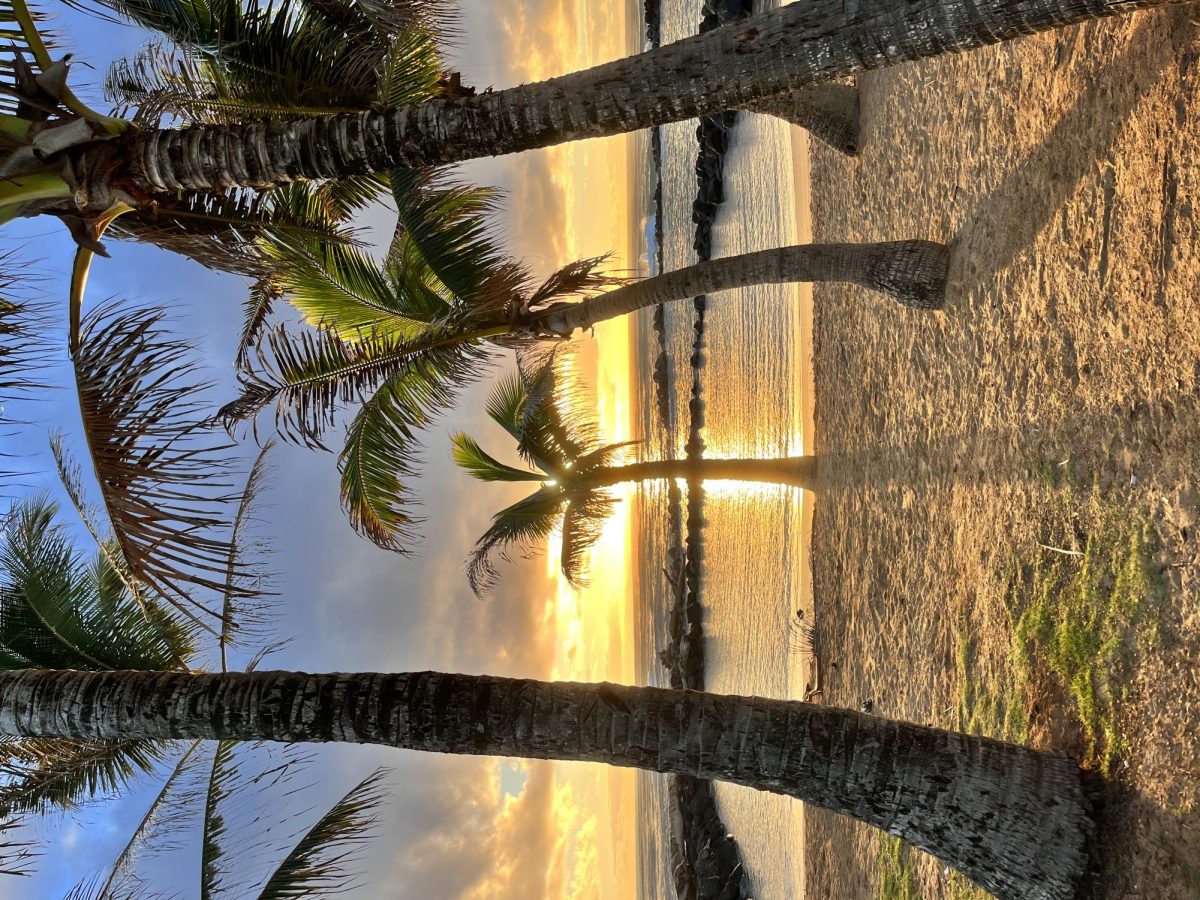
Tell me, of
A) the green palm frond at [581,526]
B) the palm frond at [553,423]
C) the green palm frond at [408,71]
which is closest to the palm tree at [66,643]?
the green palm frond at [408,71]

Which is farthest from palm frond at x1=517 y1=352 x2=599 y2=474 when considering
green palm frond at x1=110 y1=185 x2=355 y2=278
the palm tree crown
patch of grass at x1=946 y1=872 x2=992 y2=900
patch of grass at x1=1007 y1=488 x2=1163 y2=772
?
patch of grass at x1=946 y1=872 x2=992 y2=900

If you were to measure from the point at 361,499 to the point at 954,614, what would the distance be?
6.21 m

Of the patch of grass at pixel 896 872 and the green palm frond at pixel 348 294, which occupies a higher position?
the green palm frond at pixel 348 294

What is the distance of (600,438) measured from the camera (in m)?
13.5

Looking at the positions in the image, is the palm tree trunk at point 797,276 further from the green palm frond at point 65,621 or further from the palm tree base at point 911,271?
the green palm frond at point 65,621

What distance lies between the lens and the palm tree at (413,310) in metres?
8.66

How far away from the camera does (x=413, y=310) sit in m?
9.45

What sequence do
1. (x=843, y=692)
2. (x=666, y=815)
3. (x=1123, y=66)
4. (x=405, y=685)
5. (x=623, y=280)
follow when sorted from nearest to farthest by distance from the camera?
(x=405, y=685), (x=1123, y=66), (x=623, y=280), (x=843, y=692), (x=666, y=815)

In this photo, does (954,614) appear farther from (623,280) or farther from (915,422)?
(623,280)

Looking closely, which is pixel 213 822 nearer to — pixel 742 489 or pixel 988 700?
pixel 988 700

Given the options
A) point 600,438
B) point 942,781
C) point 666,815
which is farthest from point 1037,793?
point 666,815

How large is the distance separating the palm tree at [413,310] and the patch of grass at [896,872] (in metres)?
5.80

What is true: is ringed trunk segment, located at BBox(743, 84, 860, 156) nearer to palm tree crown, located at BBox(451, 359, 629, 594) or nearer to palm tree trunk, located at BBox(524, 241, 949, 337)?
palm tree trunk, located at BBox(524, 241, 949, 337)

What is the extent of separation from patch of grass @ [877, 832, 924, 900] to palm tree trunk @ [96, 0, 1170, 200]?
7349 millimetres
